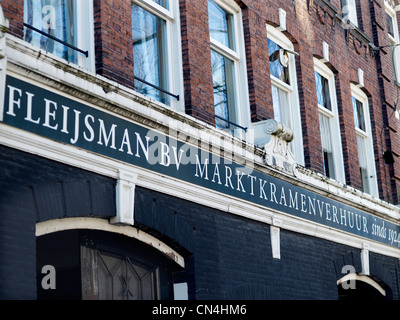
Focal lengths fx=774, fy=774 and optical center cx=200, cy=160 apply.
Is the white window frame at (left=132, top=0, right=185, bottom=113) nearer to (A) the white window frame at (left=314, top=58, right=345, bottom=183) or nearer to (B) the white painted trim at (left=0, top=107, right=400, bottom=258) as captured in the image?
A: (B) the white painted trim at (left=0, top=107, right=400, bottom=258)

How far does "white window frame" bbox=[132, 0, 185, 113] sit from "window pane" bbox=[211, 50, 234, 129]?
3.48 feet

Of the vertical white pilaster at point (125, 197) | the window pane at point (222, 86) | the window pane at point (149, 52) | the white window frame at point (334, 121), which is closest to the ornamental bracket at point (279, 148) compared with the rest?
the window pane at point (222, 86)

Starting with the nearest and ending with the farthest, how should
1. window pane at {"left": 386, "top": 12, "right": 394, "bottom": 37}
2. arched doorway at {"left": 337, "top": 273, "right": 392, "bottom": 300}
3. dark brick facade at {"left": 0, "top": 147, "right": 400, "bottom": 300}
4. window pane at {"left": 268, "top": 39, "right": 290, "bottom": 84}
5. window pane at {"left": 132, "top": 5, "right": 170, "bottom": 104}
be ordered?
1. dark brick facade at {"left": 0, "top": 147, "right": 400, "bottom": 300}
2. window pane at {"left": 132, "top": 5, "right": 170, "bottom": 104}
3. window pane at {"left": 268, "top": 39, "right": 290, "bottom": 84}
4. arched doorway at {"left": 337, "top": 273, "right": 392, "bottom": 300}
5. window pane at {"left": 386, "top": 12, "right": 394, "bottom": 37}

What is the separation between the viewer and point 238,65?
39.1 feet

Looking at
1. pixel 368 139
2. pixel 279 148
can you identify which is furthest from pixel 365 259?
pixel 279 148

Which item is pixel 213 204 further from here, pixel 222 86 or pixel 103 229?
pixel 222 86

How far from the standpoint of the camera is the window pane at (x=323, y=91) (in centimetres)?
1481

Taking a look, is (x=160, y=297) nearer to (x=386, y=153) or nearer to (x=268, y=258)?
(x=268, y=258)

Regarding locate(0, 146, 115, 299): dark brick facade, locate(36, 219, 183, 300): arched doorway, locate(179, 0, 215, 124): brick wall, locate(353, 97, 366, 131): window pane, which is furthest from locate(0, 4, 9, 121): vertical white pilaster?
locate(353, 97, 366, 131): window pane

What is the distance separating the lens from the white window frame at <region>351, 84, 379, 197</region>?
1628 centimetres

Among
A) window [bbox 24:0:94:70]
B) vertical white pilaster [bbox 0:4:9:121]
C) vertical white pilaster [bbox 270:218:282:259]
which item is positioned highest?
window [bbox 24:0:94:70]

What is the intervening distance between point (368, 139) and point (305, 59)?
3.43 metres

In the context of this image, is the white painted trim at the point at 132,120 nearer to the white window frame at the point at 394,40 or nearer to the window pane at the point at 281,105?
the window pane at the point at 281,105

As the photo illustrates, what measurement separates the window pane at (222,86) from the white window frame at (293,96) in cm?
157
